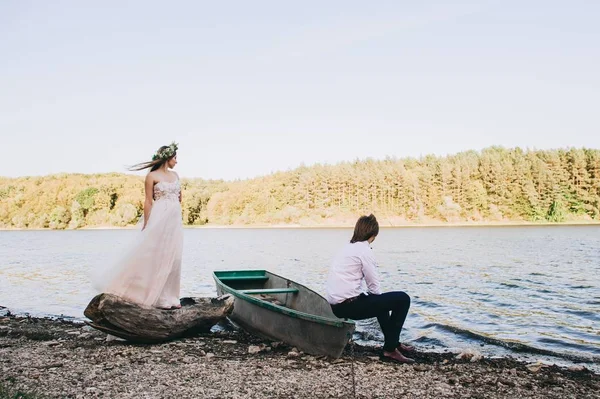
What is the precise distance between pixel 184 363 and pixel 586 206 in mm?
98374

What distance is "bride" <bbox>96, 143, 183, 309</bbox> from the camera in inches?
316

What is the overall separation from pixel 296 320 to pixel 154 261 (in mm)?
2451

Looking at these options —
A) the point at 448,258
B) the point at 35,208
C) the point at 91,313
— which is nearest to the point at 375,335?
the point at 91,313

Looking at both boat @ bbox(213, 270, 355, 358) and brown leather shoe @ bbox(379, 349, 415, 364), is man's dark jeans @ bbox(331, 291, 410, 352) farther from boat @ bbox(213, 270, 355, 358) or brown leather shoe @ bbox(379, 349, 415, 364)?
brown leather shoe @ bbox(379, 349, 415, 364)

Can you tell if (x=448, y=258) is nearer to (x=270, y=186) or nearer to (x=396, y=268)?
(x=396, y=268)

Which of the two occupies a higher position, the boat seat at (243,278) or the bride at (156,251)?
the bride at (156,251)

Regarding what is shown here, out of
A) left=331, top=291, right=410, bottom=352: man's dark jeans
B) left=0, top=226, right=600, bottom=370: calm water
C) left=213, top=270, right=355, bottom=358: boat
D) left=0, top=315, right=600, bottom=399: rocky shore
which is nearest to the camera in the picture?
left=0, top=315, right=600, bottom=399: rocky shore

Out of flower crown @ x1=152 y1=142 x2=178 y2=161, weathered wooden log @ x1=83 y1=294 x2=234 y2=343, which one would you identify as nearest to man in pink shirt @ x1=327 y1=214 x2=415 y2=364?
weathered wooden log @ x1=83 y1=294 x2=234 y2=343

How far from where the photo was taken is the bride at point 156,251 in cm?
803

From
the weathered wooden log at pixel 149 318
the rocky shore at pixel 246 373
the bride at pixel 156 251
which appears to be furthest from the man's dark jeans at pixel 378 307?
the bride at pixel 156 251

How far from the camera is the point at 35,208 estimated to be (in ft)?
380

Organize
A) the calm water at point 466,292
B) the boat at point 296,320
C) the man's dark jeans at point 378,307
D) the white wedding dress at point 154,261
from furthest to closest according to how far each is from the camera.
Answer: the calm water at point 466,292 → the white wedding dress at point 154,261 → the boat at point 296,320 → the man's dark jeans at point 378,307

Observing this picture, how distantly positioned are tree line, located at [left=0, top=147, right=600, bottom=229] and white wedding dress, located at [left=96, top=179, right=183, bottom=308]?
88.9 meters

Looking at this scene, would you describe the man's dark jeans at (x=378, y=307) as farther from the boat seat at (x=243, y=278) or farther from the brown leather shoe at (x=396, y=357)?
the boat seat at (x=243, y=278)
